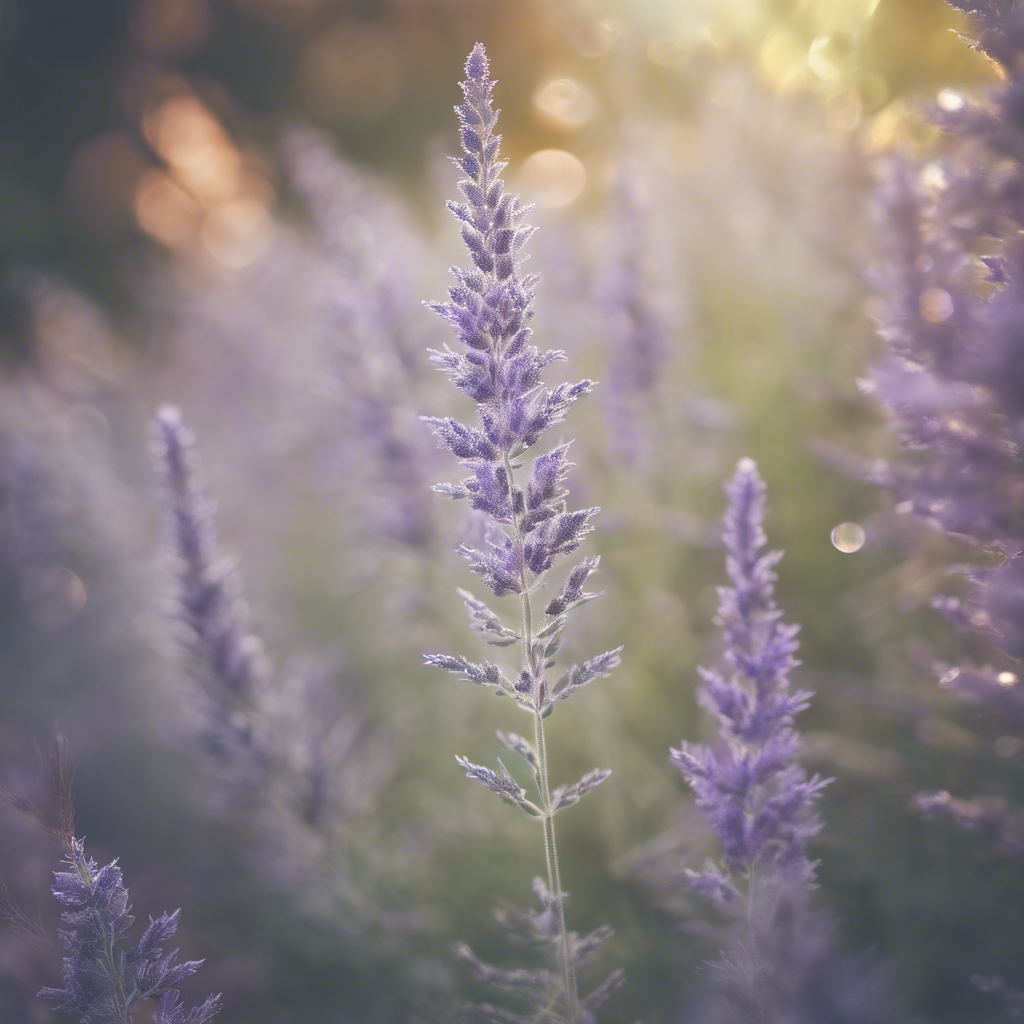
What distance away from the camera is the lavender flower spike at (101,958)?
1.00m

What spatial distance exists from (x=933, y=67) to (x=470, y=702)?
2.70 meters

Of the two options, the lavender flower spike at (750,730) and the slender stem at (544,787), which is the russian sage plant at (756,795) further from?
the slender stem at (544,787)

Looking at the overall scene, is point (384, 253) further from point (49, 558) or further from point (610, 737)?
point (49, 558)

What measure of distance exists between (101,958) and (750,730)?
1134 mm

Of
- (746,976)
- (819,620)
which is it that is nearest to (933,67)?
(819,620)

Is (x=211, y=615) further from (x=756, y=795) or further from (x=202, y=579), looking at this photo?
(x=756, y=795)

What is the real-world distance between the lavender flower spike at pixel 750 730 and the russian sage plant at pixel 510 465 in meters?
0.22

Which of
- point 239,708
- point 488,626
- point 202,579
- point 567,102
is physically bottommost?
point 239,708

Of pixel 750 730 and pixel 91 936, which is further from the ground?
pixel 750 730

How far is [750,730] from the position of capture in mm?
1072

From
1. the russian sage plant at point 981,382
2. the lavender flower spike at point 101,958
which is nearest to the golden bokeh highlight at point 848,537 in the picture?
the russian sage plant at point 981,382

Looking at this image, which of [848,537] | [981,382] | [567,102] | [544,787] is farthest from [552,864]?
[567,102]

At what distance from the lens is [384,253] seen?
2.69m

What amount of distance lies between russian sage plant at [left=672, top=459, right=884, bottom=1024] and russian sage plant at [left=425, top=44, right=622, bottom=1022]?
0.77ft
